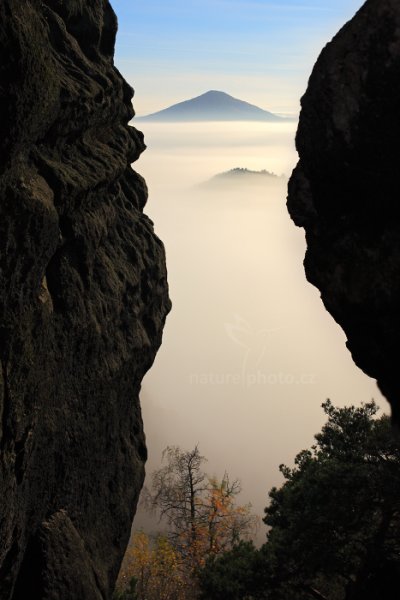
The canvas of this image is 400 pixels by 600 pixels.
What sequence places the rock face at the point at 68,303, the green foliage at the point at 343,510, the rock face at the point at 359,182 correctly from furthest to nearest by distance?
1. the green foliage at the point at 343,510
2. the rock face at the point at 68,303
3. the rock face at the point at 359,182

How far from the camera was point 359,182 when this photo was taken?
859 cm

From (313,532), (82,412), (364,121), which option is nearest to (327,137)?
(364,121)

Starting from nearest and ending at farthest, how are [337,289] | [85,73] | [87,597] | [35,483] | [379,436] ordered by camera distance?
[337,289], [35,483], [87,597], [85,73], [379,436]

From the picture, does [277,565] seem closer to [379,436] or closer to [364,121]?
[379,436]

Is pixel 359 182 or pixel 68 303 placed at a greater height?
pixel 68 303

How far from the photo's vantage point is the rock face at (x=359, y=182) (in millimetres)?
8070

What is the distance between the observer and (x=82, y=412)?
13.4 metres

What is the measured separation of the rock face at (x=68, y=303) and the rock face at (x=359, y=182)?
182 inches

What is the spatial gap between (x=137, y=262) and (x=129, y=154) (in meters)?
3.22

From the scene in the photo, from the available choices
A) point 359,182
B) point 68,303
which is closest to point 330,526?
point 68,303

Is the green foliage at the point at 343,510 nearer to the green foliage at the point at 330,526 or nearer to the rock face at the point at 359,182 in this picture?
the green foliage at the point at 330,526

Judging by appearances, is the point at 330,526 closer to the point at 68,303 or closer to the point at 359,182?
the point at 68,303

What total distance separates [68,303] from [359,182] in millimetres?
6572

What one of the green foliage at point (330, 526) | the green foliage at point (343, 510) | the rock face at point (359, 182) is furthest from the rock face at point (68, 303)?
the rock face at point (359, 182)
